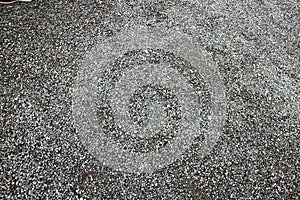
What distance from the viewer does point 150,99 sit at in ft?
4.25

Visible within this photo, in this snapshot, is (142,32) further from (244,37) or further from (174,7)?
(244,37)

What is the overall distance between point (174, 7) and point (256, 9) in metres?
0.37

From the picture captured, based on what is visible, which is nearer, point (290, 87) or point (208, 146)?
point (208, 146)

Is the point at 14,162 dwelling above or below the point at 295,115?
below

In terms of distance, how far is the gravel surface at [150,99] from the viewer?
113 cm

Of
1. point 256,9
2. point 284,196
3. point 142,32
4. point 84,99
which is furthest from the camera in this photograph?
point 256,9

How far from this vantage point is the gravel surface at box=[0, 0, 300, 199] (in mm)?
1133

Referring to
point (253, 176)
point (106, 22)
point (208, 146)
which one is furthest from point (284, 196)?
point (106, 22)

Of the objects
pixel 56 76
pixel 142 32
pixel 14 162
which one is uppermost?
pixel 142 32

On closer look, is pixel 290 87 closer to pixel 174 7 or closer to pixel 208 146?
pixel 208 146

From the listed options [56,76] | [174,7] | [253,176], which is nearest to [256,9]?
[174,7]

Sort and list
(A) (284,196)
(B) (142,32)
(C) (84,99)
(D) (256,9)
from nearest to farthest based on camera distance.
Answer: (A) (284,196) < (C) (84,99) < (B) (142,32) < (D) (256,9)

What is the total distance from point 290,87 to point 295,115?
4.9 inches

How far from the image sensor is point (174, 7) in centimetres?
154
